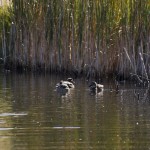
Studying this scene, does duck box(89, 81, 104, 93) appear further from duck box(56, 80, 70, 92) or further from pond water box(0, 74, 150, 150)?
duck box(56, 80, 70, 92)

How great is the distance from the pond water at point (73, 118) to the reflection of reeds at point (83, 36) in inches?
41.4

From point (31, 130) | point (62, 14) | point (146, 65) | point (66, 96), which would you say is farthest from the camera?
point (62, 14)

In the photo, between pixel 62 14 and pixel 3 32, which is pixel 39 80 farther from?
pixel 3 32

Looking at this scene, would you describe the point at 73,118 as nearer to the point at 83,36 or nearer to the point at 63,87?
the point at 63,87

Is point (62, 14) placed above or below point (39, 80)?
above

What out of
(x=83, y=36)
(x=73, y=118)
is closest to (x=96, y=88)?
(x=83, y=36)

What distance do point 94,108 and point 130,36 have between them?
542cm

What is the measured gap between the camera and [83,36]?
72.7ft

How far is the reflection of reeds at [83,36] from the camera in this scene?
2048cm

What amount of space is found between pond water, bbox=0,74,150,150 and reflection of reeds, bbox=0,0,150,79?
3.45 ft

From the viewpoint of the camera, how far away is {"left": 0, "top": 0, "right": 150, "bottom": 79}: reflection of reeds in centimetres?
2048

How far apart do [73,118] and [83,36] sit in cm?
822

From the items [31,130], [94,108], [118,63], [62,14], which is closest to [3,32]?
[62,14]

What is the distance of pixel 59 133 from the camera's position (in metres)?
12.5
